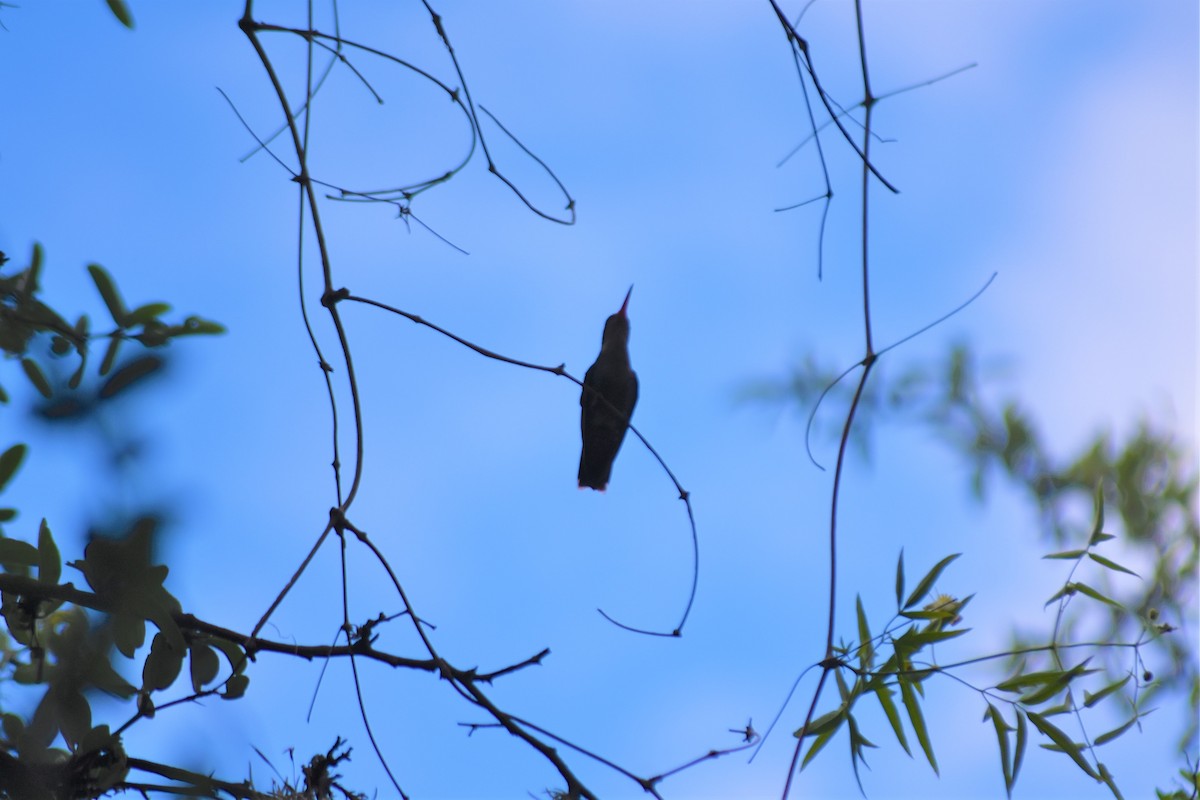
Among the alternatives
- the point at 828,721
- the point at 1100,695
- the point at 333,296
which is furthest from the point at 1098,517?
the point at 333,296

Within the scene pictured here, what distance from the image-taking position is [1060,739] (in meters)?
1.83

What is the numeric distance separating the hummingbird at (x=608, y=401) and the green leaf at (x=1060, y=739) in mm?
1068

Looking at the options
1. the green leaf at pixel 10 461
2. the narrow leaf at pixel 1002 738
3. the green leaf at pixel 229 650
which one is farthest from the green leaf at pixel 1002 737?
the green leaf at pixel 10 461

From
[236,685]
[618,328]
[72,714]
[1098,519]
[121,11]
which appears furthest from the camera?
[618,328]

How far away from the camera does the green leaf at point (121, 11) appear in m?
1.26

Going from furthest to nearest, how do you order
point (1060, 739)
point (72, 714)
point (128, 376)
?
point (1060, 739) < point (72, 714) < point (128, 376)

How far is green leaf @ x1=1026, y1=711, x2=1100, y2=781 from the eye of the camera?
1.80 metres

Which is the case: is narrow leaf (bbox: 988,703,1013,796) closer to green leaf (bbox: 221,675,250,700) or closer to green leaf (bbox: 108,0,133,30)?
green leaf (bbox: 221,675,250,700)

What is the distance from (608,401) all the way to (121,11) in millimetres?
1357

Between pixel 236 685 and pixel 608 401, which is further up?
pixel 608 401

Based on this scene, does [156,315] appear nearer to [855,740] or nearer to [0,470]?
[0,470]

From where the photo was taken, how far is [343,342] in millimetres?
1572

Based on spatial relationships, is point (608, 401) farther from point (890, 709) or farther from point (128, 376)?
point (128, 376)

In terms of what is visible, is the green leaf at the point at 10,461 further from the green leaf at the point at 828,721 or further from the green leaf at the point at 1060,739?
the green leaf at the point at 1060,739
